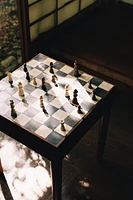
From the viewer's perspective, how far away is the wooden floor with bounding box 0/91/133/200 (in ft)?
9.04

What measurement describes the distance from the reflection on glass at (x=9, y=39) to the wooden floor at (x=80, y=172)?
1425 millimetres

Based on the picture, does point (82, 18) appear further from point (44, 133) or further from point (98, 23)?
point (44, 133)

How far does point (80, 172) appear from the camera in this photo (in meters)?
2.93

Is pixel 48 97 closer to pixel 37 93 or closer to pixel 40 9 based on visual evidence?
pixel 37 93

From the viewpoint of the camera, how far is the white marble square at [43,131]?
6.81ft

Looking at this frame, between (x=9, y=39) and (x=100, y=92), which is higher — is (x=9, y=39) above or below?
below

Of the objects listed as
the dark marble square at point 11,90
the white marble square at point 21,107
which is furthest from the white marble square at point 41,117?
the dark marble square at point 11,90

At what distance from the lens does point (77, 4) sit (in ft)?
14.8

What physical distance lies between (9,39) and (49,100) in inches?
97.4

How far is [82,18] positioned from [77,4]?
0.24 meters

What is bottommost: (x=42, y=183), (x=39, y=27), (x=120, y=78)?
(x=42, y=183)

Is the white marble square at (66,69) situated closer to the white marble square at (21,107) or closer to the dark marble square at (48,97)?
the dark marble square at (48,97)

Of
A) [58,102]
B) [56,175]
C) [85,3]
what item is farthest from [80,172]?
[85,3]

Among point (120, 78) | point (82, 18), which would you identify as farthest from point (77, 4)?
point (120, 78)
